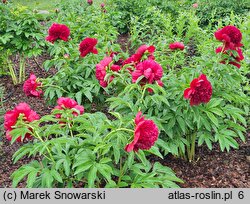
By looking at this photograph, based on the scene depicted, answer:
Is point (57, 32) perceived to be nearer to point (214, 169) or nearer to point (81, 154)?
point (81, 154)

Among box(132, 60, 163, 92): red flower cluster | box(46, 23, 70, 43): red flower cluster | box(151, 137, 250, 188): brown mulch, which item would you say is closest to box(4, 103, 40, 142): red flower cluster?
box(132, 60, 163, 92): red flower cluster

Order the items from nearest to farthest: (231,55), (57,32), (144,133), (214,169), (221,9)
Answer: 1. (144,133)
2. (231,55)
3. (214,169)
4. (57,32)
5. (221,9)

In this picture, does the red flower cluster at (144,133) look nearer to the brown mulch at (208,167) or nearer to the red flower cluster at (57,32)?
the brown mulch at (208,167)

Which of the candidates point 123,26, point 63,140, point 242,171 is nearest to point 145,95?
point 63,140

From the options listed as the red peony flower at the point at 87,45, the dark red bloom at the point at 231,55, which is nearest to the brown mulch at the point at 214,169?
the dark red bloom at the point at 231,55

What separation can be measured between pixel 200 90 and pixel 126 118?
0.53 metres

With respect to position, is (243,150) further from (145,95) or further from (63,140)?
(63,140)

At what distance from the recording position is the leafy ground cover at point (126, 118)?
2.36m

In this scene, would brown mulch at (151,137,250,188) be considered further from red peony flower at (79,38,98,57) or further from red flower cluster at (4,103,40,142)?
red flower cluster at (4,103,40,142)

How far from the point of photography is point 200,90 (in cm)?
258

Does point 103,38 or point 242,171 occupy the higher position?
point 103,38

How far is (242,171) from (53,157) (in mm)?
1726

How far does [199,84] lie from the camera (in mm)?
2559

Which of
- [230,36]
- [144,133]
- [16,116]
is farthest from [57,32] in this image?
[144,133]
